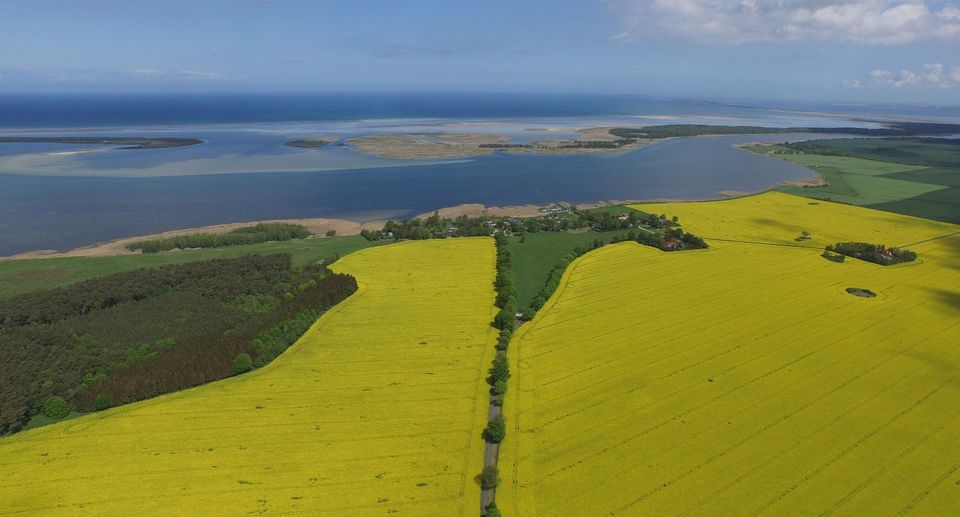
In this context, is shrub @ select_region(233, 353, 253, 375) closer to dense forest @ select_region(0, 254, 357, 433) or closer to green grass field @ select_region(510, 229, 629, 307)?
dense forest @ select_region(0, 254, 357, 433)

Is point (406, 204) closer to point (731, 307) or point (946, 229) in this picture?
point (731, 307)

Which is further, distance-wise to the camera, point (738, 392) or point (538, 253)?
point (538, 253)

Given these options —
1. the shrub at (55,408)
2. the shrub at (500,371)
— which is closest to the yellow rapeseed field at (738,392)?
the shrub at (500,371)

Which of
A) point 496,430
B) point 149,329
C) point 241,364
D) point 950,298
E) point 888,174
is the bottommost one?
point 496,430

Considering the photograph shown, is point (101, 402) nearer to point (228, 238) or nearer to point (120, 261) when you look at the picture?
point (120, 261)

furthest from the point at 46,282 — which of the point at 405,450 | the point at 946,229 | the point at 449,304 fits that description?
the point at 946,229

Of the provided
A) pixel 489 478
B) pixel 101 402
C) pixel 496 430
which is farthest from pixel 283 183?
pixel 489 478

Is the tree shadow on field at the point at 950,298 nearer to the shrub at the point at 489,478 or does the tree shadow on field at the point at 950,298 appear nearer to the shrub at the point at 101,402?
the shrub at the point at 489,478
